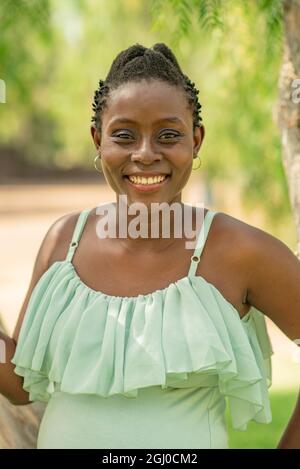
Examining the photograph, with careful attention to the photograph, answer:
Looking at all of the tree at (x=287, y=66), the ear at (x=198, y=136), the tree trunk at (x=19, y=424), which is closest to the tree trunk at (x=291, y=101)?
the tree at (x=287, y=66)

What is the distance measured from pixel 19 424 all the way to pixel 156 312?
2.59ft

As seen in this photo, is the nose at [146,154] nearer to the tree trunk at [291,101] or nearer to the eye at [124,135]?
the eye at [124,135]

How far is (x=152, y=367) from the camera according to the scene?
1.92 meters

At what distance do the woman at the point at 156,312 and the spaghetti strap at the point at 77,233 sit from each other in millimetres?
67

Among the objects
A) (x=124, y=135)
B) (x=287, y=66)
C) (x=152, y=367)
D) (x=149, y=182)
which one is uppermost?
(x=287, y=66)

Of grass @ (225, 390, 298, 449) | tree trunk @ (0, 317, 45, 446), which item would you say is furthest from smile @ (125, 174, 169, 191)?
grass @ (225, 390, 298, 449)

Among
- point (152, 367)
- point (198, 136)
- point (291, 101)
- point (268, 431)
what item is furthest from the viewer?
point (268, 431)

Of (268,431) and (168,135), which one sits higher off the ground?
(168,135)

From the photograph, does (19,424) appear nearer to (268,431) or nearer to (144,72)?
(144,72)

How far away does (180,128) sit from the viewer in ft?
6.59

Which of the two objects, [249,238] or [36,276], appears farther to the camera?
[36,276]

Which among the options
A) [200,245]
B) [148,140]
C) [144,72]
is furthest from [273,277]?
[144,72]
